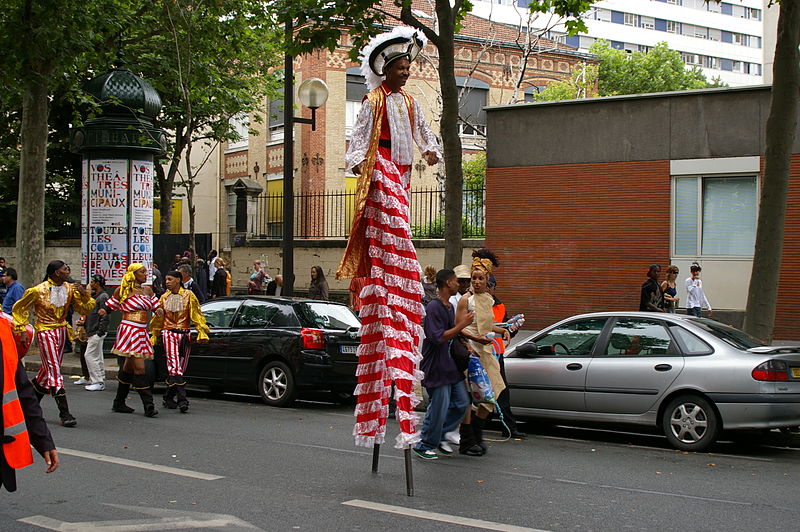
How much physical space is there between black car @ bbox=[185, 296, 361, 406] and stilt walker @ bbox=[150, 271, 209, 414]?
88cm

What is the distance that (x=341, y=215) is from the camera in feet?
81.0

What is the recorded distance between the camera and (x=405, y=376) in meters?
6.90

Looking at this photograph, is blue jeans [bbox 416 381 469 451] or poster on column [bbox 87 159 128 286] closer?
blue jeans [bbox 416 381 469 451]

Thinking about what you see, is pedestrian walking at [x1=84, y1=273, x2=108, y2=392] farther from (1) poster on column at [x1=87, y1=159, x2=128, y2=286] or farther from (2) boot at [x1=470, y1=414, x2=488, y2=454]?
(2) boot at [x1=470, y1=414, x2=488, y2=454]

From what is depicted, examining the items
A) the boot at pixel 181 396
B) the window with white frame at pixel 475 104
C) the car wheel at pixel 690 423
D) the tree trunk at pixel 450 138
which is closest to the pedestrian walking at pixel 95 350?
the boot at pixel 181 396

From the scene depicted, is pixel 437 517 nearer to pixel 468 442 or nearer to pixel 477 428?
pixel 468 442

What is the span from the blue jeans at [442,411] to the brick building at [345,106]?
2134 cm

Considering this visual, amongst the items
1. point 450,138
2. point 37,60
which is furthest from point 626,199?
point 37,60

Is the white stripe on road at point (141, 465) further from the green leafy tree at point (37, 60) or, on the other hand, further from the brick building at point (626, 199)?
the brick building at point (626, 199)

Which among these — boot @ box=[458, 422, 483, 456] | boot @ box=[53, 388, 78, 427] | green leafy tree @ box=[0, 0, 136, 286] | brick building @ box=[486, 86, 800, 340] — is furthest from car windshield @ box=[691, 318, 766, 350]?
green leafy tree @ box=[0, 0, 136, 286]

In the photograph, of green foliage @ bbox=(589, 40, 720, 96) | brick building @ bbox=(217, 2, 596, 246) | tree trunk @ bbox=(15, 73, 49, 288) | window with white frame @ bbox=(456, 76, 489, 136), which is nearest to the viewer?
tree trunk @ bbox=(15, 73, 49, 288)

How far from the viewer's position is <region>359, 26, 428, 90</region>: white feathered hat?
23.8 ft

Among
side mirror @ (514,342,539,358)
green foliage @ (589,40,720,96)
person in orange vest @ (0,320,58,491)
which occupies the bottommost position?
side mirror @ (514,342,539,358)

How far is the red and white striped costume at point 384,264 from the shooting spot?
699cm
